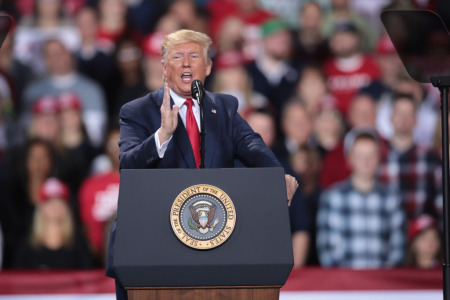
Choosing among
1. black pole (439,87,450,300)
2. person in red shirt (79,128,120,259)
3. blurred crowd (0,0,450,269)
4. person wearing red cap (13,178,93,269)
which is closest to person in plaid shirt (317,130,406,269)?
blurred crowd (0,0,450,269)

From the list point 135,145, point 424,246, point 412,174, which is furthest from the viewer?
point 412,174

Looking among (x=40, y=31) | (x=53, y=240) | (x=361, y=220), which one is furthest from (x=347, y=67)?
(x=53, y=240)

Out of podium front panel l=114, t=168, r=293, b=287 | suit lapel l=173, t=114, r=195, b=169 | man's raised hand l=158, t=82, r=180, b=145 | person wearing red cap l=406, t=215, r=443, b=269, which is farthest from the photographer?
person wearing red cap l=406, t=215, r=443, b=269

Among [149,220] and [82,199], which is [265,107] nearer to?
[82,199]

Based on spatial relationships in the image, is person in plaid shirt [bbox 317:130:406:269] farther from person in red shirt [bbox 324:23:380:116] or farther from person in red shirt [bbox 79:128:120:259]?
person in red shirt [bbox 79:128:120:259]

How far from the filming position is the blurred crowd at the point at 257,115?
17.6 feet

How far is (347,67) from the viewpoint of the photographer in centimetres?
601

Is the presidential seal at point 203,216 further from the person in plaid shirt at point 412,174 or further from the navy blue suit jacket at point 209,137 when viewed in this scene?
the person in plaid shirt at point 412,174

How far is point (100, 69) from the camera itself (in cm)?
601

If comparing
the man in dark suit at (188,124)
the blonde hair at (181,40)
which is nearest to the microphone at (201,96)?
the man in dark suit at (188,124)

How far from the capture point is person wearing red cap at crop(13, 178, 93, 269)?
210 inches

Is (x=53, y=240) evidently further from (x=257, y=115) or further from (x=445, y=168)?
(x=445, y=168)

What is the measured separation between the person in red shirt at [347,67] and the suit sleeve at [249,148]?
323 cm

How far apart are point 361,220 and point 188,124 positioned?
305 cm
